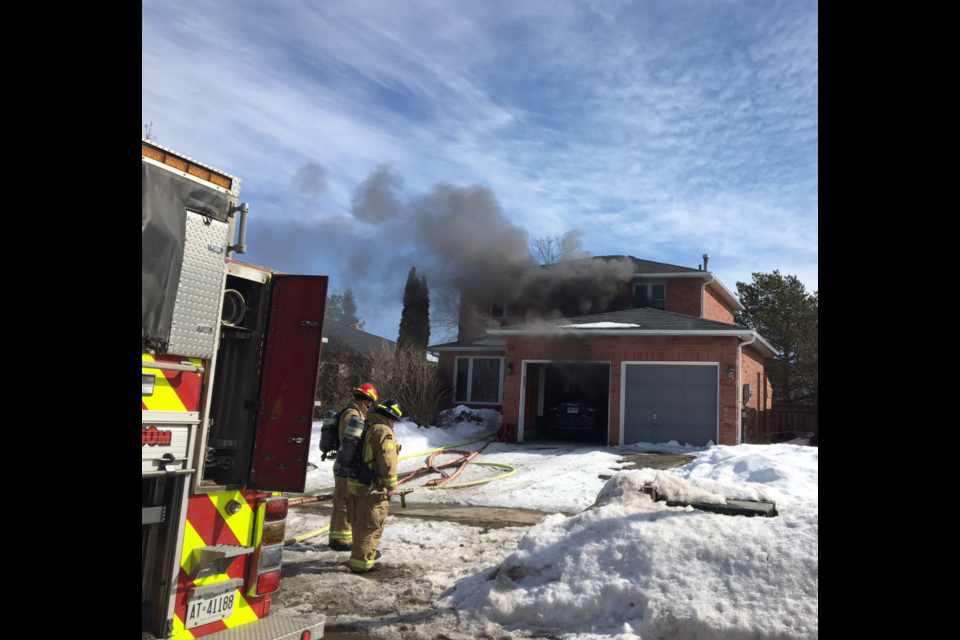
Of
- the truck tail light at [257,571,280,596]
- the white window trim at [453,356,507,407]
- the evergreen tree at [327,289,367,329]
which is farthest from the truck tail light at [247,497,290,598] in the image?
the evergreen tree at [327,289,367,329]

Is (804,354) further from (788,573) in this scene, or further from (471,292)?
(788,573)

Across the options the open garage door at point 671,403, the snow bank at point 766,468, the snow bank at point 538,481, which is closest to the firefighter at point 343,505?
the snow bank at point 538,481

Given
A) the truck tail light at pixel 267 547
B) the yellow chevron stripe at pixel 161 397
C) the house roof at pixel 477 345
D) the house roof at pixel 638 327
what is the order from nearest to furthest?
the yellow chevron stripe at pixel 161 397 → the truck tail light at pixel 267 547 → the house roof at pixel 638 327 → the house roof at pixel 477 345

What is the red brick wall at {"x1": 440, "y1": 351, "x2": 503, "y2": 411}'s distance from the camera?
2221cm

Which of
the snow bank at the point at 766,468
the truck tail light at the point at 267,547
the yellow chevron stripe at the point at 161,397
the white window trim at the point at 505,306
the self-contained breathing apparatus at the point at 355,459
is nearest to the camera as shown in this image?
the yellow chevron stripe at the point at 161,397

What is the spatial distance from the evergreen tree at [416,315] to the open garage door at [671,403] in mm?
10557

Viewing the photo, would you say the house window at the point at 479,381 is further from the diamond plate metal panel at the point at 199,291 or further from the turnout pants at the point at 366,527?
the diamond plate metal panel at the point at 199,291

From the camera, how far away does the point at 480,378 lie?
74.0 ft

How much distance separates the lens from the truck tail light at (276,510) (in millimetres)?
3867

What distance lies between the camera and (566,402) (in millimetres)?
19453

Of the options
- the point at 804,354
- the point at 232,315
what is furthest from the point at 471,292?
the point at 232,315

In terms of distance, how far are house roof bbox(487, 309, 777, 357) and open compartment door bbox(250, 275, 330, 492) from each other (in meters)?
13.5
